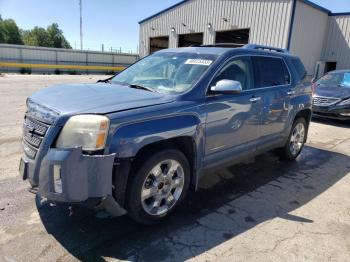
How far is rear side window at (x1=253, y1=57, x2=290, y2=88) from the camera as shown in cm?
461

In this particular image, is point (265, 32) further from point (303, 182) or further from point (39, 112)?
point (39, 112)

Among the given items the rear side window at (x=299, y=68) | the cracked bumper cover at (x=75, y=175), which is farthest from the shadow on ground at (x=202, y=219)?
the rear side window at (x=299, y=68)

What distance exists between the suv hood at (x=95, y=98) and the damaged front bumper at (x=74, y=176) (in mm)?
411

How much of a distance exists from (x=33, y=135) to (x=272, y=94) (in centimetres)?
330

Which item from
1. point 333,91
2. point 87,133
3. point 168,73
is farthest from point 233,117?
point 333,91

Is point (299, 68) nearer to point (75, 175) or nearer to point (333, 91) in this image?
point (75, 175)

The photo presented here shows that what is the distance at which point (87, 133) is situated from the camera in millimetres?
2758

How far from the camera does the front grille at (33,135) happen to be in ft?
9.87

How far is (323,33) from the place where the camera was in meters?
21.0

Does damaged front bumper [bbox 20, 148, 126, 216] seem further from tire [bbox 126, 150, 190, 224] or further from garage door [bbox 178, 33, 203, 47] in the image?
garage door [bbox 178, 33, 203, 47]

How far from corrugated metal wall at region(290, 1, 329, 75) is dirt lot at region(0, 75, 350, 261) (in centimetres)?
1518

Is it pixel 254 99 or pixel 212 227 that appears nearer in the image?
pixel 212 227

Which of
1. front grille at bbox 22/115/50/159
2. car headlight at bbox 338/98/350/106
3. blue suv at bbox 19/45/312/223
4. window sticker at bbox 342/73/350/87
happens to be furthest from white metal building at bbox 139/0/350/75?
front grille at bbox 22/115/50/159

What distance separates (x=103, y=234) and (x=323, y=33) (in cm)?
2177
